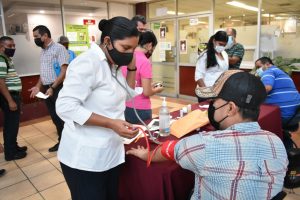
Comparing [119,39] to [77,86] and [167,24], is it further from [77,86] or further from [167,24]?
[167,24]

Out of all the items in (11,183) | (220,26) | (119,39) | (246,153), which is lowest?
(11,183)

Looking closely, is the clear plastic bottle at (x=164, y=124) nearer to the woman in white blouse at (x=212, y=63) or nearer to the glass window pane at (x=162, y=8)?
the woman in white blouse at (x=212, y=63)

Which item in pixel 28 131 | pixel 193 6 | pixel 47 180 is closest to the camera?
pixel 47 180

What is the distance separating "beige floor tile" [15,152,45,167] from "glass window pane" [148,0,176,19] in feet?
14.6

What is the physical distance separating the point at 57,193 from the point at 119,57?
1839mm

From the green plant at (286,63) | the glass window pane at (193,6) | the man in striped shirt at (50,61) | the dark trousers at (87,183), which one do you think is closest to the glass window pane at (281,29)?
the green plant at (286,63)

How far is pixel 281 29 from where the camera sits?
4449 mm

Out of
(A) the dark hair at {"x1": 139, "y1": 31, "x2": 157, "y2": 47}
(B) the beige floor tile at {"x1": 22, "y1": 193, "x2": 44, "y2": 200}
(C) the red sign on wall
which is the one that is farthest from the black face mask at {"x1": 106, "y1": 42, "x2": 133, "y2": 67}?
(C) the red sign on wall

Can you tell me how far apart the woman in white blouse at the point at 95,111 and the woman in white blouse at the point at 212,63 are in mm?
1788

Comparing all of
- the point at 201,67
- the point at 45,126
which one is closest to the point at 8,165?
the point at 45,126

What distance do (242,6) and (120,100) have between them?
15.2 ft

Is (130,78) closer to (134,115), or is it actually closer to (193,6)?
(134,115)

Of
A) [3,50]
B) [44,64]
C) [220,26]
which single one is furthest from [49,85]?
[220,26]

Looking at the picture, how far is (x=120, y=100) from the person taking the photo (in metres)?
1.18
